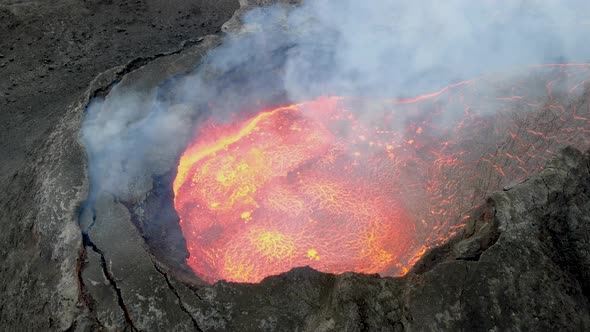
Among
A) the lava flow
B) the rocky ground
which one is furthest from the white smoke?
the rocky ground

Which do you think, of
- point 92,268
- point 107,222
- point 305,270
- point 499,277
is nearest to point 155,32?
point 107,222

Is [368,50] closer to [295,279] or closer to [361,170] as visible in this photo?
[361,170]

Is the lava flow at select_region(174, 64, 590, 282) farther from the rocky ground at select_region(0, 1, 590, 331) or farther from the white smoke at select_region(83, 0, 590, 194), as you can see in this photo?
the rocky ground at select_region(0, 1, 590, 331)

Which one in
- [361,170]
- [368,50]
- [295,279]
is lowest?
[361,170]

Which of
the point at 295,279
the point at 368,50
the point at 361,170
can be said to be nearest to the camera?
the point at 295,279

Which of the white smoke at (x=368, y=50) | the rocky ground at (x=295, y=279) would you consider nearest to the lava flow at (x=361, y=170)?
the white smoke at (x=368, y=50)

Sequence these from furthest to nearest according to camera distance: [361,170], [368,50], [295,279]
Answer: [368,50] < [361,170] < [295,279]

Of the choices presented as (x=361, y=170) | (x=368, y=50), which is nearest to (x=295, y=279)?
(x=361, y=170)
